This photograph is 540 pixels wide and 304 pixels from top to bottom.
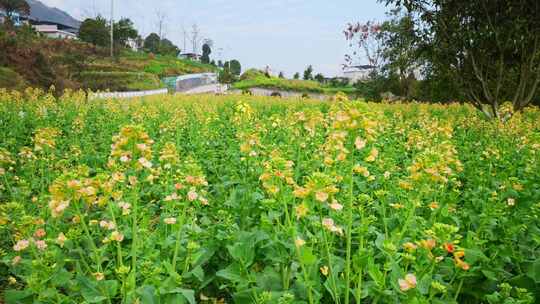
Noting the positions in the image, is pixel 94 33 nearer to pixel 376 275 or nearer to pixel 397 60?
pixel 397 60

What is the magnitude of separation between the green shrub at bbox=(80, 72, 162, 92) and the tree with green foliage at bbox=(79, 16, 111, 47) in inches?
654

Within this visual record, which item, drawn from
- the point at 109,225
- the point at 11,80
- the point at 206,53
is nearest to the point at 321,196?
the point at 109,225

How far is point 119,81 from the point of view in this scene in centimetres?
3303

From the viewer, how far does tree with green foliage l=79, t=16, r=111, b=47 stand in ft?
163

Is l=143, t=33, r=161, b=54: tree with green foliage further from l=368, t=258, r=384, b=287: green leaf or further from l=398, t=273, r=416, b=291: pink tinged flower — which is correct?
l=398, t=273, r=416, b=291: pink tinged flower

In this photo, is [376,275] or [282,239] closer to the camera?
[376,275]

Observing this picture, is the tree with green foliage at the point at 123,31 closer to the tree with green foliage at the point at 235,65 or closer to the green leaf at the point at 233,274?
the tree with green foliage at the point at 235,65

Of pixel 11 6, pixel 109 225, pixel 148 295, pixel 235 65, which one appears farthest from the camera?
pixel 235 65

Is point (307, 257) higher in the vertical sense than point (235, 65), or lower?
lower

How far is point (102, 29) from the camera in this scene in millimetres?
50594

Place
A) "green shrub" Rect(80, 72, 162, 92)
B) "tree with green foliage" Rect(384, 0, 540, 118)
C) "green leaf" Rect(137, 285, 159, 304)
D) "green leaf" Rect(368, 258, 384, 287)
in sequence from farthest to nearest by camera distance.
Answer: "green shrub" Rect(80, 72, 162, 92)
"tree with green foliage" Rect(384, 0, 540, 118)
"green leaf" Rect(368, 258, 384, 287)
"green leaf" Rect(137, 285, 159, 304)

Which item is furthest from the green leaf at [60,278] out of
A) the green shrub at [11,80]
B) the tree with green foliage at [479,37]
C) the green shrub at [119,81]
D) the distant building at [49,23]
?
the distant building at [49,23]

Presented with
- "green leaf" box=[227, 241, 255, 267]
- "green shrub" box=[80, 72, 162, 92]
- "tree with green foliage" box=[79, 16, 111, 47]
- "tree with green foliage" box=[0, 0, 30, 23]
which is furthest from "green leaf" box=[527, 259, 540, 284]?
"tree with green foliage" box=[79, 16, 111, 47]

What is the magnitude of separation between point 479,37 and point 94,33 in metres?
49.3
